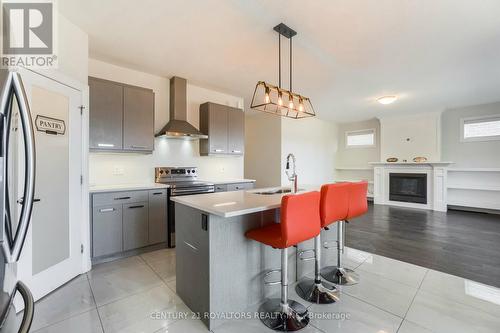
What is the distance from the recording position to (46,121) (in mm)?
2170

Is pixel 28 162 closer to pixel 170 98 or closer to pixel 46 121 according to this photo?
pixel 46 121

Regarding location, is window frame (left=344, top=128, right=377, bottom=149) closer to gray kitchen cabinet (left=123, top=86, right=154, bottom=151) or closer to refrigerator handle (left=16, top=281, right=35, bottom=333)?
gray kitchen cabinet (left=123, top=86, right=154, bottom=151)

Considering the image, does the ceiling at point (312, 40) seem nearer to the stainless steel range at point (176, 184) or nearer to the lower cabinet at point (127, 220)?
the stainless steel range at point (176, 184)

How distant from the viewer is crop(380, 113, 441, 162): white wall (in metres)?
6.13

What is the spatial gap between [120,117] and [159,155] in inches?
36.6

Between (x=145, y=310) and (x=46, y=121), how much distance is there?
1978mm

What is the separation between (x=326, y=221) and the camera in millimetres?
2090

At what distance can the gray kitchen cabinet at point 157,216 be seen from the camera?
321 centimetres

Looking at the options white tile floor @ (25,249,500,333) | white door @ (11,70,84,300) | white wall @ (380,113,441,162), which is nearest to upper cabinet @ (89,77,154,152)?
white door @ (11,70,84,300)

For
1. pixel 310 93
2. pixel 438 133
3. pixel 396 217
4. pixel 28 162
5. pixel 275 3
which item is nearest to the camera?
pixel 28 162

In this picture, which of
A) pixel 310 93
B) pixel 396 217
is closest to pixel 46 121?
pixel 310 93

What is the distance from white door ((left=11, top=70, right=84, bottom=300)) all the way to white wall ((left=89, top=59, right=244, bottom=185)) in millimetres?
889

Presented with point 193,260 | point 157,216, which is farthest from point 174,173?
point 193,260

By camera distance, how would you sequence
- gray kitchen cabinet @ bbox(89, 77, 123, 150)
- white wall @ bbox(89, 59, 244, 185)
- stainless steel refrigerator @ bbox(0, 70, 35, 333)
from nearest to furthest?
stainless steel refrigerator @ bbox(0, 70, 35, 333), gray kitchen cabinet @ bbox(89, 77, 123, 150), white wall @ bbox(89, 59, 244, 185)
